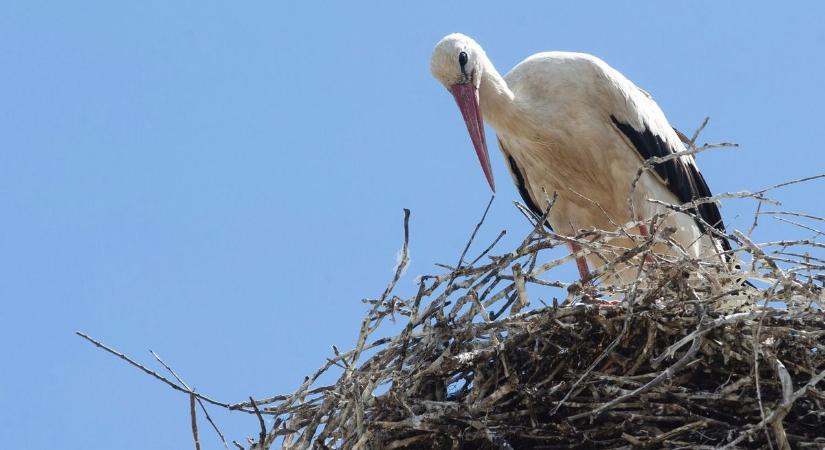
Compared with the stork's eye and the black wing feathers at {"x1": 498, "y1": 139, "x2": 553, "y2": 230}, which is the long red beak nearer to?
the stork's eye

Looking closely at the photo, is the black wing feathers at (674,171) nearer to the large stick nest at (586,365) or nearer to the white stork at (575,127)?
the white stork at (575,127)

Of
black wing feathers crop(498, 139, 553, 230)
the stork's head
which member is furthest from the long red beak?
black wing feathers crop(498, 139, 553, 230)

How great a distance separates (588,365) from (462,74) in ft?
6.67

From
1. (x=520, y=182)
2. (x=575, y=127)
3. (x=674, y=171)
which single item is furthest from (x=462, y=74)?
(x=674, y=171)

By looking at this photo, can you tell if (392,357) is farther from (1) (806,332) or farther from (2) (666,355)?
(1) (806,332)

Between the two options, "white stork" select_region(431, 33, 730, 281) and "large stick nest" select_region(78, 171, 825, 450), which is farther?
"white stork" select_region(431, 33, 730, 281)

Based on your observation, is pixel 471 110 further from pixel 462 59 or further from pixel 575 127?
Answer: pixel 575 127

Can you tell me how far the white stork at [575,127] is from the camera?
6.33m

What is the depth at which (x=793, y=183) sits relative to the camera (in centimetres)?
474

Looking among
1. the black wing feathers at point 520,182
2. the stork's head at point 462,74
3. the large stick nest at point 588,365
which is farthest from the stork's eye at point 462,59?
the large stick nest at point 588,365

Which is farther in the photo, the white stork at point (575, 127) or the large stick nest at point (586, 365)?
the white stork at point (575, 127)

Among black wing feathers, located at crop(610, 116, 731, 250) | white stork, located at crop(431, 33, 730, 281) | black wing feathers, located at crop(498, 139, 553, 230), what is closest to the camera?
white stork, located at crop(431, 33, 730, 281)

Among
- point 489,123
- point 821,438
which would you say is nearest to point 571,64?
point 489,123

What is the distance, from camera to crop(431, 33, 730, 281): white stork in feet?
20.8
